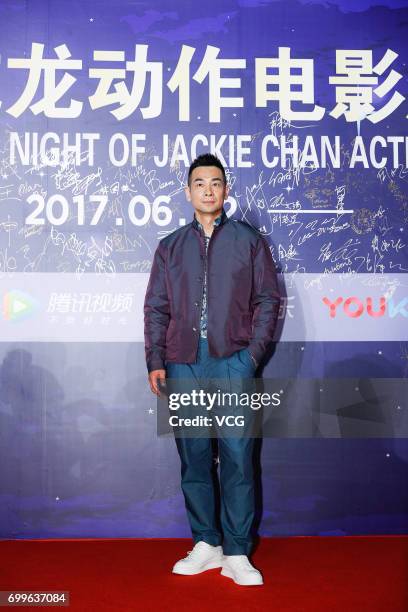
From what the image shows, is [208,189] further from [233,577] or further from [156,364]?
[233,577]

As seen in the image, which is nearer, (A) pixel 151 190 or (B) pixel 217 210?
(B) pixel 217 210

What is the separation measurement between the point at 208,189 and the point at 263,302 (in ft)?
1.78

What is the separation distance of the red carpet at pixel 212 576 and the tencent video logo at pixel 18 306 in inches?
42.1

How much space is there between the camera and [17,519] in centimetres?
309

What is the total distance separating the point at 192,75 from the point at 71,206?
877 millimetres

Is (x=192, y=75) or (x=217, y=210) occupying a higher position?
(x=192, y=75)

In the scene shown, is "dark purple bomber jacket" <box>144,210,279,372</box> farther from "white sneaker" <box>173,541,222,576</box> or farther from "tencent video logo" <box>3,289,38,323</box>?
"white sneaker" <box>173,541,222,576</box>

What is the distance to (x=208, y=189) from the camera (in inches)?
110

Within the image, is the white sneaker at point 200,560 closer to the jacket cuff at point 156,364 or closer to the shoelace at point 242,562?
the shoelace at point 242,562

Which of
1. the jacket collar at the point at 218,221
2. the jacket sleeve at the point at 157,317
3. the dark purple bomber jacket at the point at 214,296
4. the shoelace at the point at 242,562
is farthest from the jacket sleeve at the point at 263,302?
the shoelace at the point at 242,562

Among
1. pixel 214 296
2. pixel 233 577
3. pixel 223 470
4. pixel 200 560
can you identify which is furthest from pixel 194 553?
pixel 214 296

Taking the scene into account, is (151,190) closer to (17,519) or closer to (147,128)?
(147,128)

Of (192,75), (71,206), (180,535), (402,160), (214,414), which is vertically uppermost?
(192,75)

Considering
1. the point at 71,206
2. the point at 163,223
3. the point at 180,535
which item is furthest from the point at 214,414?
the point at 71,206
